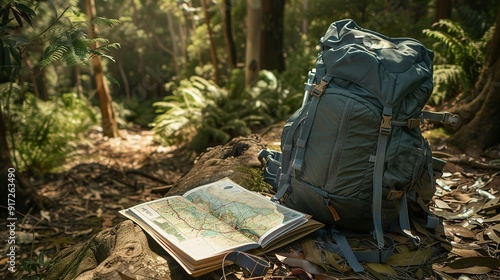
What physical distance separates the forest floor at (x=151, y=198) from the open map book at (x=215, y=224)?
514mm

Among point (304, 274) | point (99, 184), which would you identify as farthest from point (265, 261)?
point (99, 184)

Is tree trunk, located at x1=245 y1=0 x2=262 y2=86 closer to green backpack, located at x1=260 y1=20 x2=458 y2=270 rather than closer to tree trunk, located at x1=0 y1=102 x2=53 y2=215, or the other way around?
tree trunk, located at x1=0 y1=102 x2=53 y2=215

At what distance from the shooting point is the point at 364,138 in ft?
7.71

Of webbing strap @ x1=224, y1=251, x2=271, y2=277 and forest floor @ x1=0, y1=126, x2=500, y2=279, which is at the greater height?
webbing strap @ x1=224, y1=251, x2=271, y2=277

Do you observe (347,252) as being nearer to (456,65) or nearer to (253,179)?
(253,179)

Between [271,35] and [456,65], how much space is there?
5.27m

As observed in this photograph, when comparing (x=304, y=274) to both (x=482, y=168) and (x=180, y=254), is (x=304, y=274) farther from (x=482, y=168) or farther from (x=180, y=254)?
(x=482, y=168)

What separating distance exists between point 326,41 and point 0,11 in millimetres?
1687

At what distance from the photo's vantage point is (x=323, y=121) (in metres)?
2.43

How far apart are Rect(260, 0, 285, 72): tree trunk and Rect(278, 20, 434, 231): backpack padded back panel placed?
7.64 meters

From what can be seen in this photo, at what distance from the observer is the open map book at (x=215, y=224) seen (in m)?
2.02

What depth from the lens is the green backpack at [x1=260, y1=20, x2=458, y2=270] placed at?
2.33 m

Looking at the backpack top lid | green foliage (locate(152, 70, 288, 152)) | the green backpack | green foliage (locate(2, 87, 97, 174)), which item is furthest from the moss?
green foliage (locate(152, 70, 288, 152))

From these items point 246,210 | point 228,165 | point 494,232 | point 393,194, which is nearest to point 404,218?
point 393,194
